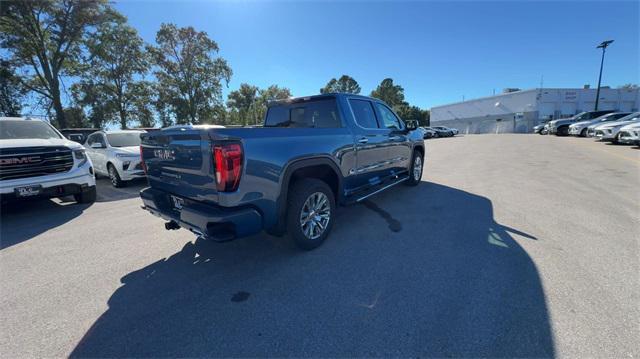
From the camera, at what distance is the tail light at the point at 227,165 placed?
236cm

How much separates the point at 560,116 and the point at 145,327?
188 ft

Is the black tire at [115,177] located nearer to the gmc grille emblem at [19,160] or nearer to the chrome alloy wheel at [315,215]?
the gmc grille emblem at [19,160]

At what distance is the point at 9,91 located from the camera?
2120 cm

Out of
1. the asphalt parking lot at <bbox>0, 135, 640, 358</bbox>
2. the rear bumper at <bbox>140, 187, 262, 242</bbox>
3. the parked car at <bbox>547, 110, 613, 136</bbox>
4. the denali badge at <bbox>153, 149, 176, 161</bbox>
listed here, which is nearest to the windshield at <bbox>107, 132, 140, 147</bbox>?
the asphalt parking lot at <bbox>0, 135, 640, 358</bbox>

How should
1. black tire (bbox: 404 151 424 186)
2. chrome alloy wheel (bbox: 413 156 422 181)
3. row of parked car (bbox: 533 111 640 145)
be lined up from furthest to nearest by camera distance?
row of parked car (bbox: 533 111 640 145) < chrome alloy wheel (bbox: 413 156 422 181) < black tire (bbox: 404 151 424 186)

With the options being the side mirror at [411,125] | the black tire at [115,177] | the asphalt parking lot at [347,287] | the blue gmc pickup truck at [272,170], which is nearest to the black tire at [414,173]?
the side mirror at [411,125]

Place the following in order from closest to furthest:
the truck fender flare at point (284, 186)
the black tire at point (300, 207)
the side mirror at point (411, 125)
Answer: the truck fender flare at point (284, 186)
the black tire at point (300, 207)
the side mirror at point (411, 125)

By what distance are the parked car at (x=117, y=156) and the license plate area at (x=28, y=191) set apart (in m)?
2.33

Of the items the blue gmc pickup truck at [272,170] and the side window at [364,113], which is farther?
the side window at [364,113]

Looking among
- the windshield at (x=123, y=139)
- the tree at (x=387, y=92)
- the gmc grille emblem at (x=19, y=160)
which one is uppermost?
the tree at (x=387, y=92)

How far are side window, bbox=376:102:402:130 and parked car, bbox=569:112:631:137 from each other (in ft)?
68.8

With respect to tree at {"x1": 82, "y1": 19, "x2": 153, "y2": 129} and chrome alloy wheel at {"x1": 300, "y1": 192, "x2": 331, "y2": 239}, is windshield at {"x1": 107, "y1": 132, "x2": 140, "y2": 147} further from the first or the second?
tree at {"x1": 82, "y1": 19, "x2": 153, "y2": 129}

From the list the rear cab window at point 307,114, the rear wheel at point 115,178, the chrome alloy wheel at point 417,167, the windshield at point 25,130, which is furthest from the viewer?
the rear wheel at point 115,178

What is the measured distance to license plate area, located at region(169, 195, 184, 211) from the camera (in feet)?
9.41
